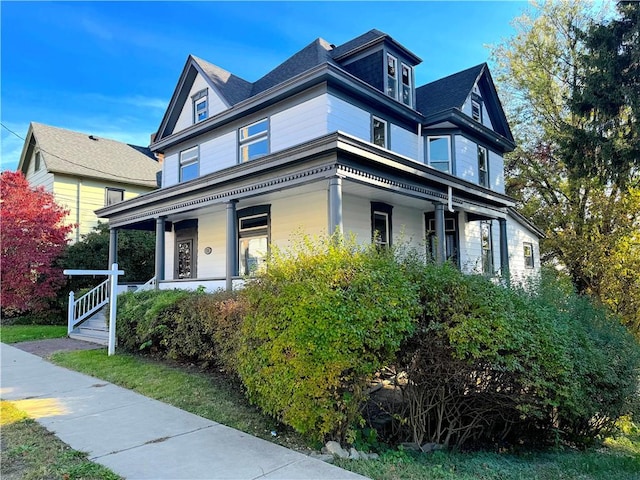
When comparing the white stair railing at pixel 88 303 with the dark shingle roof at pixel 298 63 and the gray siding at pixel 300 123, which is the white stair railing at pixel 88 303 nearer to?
the gray siding at pixel 300 123

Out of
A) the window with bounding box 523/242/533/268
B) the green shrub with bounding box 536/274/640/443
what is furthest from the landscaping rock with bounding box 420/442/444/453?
the window with bounding box 523/242/533/268

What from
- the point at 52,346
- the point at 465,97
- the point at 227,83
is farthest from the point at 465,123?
the point at 52,346

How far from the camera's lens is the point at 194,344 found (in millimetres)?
7582

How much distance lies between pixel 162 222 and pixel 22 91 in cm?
838

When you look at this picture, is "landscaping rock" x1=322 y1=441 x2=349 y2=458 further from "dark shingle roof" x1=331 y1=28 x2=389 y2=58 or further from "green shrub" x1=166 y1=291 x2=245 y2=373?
"dark shingle roof" x1=331 y1=28 x2=389 y2=58

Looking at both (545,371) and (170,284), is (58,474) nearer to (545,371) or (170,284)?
(545,371)

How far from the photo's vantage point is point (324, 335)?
4.14 meters

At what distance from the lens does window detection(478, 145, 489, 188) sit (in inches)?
629

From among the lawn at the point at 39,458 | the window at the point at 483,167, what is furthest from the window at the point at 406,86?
the lawn at the point at 39,458

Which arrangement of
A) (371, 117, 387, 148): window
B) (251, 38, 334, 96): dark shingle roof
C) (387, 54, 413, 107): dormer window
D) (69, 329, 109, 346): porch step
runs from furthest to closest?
(387, 54, 413, 107): dormer window < (251, 38, 334, 96): dark shingle roof < (371, 117, 387, 148): window < (69, 329, 109, 346): porch step

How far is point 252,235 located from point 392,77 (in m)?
6.97

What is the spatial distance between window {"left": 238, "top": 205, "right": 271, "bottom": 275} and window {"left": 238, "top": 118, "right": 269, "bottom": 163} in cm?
170

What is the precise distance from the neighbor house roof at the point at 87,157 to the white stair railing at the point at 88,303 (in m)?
9.59

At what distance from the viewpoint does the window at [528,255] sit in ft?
57.5
